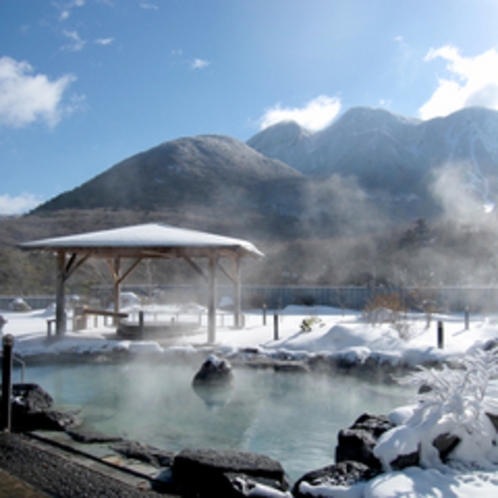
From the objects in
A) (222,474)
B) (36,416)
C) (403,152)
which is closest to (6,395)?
(36,416)

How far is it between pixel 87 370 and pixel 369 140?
229 feet

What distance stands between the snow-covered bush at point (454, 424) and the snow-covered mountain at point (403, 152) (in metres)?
50.1

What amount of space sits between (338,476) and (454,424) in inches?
40.1

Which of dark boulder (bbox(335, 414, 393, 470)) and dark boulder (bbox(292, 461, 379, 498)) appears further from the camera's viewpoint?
dark boulder (bbox(335, 414, 393, 470))

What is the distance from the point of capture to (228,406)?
22.9 ft

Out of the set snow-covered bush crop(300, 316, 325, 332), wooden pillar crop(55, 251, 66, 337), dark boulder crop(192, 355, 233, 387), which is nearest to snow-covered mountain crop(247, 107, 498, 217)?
snow-covered bush crop(300, 316, 325, 332)

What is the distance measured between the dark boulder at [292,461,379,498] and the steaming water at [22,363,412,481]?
916mm

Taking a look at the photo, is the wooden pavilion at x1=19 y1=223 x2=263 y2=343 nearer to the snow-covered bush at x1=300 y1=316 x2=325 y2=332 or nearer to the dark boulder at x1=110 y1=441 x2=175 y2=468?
the snow-covered bush at x1=300 y1=316 x2=325 y2=332

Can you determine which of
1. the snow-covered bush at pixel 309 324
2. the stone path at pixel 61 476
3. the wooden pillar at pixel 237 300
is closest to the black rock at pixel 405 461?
the stone path at pixel 61 476

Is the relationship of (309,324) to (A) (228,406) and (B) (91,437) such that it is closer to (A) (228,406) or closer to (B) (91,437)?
(A) (228,406)

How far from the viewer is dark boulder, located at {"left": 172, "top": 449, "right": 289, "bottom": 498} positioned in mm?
3729

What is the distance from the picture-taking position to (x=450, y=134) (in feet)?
240

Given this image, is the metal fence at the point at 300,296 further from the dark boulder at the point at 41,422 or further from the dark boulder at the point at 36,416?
the dark boulder at the point at 41,422

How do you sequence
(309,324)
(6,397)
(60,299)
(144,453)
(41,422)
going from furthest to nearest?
1. (309,324)
2. (60,299)
3. (41,422)
4. (6,397)
5. (144,453)
